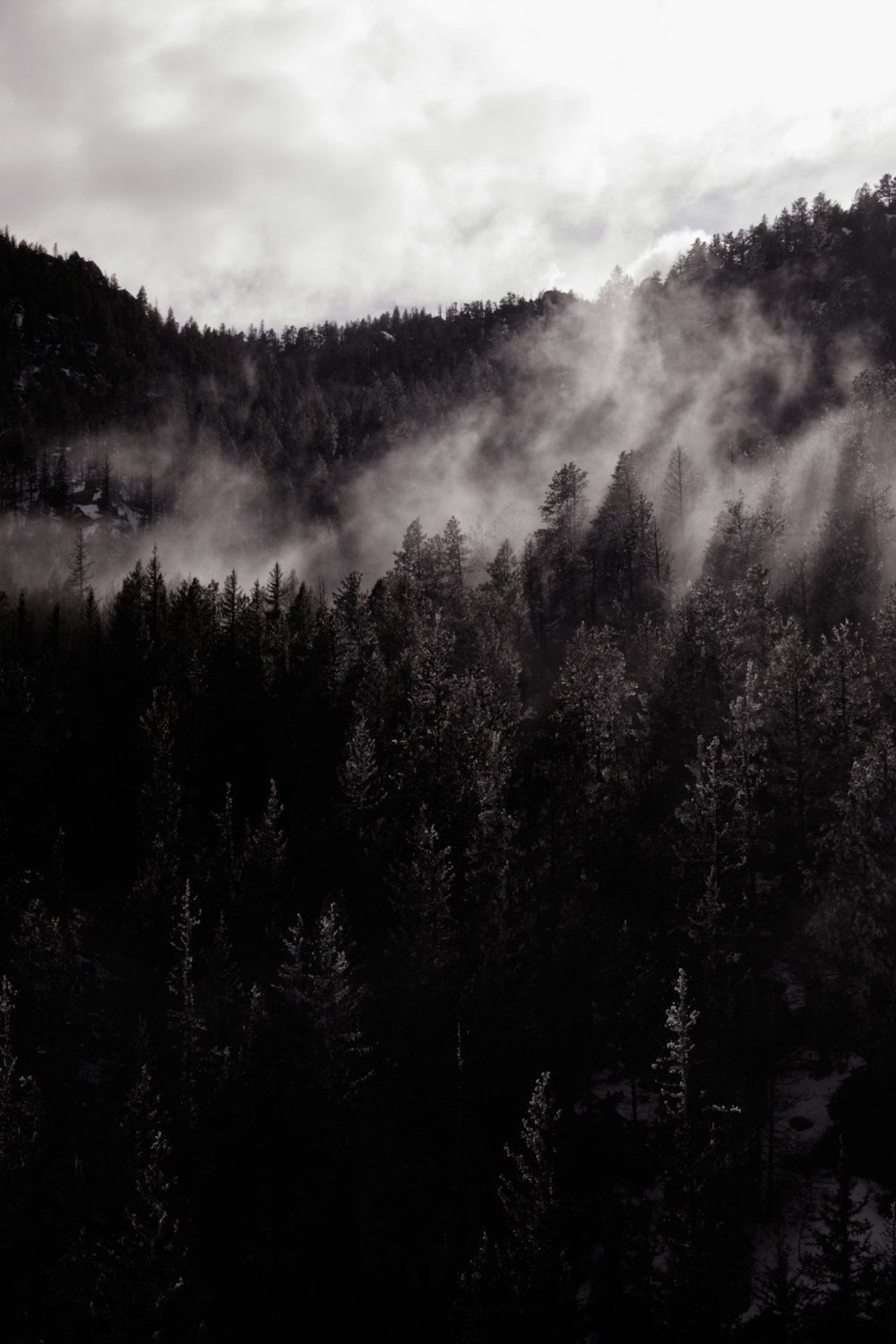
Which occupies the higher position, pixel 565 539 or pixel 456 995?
pixel 565 539

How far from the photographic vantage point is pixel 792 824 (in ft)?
155

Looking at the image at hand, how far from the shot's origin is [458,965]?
42.8 m

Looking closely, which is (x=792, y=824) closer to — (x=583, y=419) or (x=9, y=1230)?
(x=9, y=1230)

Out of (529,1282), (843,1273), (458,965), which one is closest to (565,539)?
(458,965)

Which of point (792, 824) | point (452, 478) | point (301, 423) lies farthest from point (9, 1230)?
point (301, 423)

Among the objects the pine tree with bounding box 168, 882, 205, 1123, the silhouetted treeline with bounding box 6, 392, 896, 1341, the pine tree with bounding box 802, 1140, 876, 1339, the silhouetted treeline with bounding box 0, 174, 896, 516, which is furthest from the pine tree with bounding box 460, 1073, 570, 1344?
the silhouetted treeline with bounding box 0, 174, 896, 516

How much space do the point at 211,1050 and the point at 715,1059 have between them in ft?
79.0

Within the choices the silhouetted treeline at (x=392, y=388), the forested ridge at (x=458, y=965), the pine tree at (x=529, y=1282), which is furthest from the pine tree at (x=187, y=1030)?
the silhouetted treeline at (x=392, y=388)

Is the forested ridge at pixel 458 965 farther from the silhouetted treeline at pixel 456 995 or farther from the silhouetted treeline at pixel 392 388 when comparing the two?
the silhouetted treeline at pixel 392 388

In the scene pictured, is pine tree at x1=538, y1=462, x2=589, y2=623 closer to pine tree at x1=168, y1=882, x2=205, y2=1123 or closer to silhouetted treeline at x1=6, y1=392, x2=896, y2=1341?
silhouetted treeline at x1=6, y1=392, x2=896, y2=1341

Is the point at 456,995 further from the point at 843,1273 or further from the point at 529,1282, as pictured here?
the point at 843,1273

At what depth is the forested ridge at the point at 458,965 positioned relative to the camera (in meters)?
31.9

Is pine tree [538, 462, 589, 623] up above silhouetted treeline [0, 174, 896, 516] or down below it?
below

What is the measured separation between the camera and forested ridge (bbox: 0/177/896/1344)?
31.9 m
